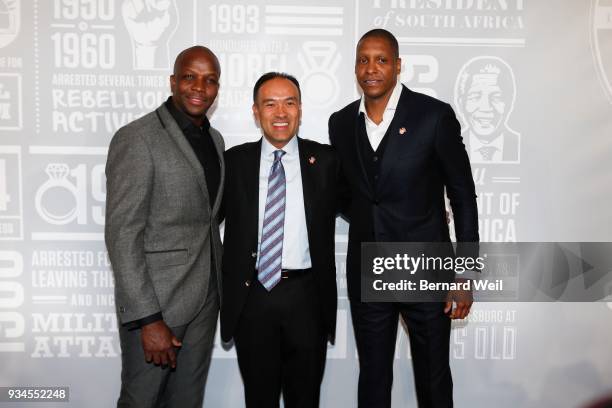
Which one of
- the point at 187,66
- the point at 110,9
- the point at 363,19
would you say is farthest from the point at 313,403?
the point at 110,9

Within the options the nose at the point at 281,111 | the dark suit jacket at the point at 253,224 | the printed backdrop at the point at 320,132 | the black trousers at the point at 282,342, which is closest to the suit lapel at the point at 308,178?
the dark suit jacket at the point at 253,224

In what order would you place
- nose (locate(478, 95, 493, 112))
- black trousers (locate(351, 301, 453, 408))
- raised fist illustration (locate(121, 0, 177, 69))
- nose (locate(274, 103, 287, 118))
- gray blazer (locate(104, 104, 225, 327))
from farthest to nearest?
nose (locate(478, 95, 493, 112)) → raised fist illustration (locate(121, 0, 177, 69)) → black trousers (locate(351, 301, 453, 408)) → nose (locate(274, 103, 287, 118)) → gray blazer (locate(104, 104, 225, 327))

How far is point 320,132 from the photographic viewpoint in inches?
120

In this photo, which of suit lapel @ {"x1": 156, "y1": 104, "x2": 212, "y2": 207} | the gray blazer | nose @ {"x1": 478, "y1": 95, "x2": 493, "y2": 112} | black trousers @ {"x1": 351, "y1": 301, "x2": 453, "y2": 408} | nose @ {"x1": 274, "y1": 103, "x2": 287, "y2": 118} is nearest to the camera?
the gray blazer

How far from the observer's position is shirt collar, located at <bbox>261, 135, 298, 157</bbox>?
Answer: 2.21 meters

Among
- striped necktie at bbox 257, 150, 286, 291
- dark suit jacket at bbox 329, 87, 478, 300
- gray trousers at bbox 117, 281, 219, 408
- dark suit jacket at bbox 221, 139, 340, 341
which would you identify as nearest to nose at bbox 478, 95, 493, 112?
dark suit jacket at bbox 329, 87, 478, 300

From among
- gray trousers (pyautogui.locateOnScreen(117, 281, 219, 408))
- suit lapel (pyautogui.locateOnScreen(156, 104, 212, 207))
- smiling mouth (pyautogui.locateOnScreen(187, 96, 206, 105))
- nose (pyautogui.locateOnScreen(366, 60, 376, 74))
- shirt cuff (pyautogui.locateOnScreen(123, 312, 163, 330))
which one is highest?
nose (pyautogui.locateOnScreen(366, 60, 376, 74))

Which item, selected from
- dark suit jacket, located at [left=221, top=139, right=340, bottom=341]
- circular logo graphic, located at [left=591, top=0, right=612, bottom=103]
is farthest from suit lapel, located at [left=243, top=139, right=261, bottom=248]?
circular logo graphic, located at [left=591, top=0, right=612, bottom=103]

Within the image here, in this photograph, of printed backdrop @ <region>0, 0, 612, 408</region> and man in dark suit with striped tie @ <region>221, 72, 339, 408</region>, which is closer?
man in dark suit with striped tie @ <region>221, 72, 339, 408</region>

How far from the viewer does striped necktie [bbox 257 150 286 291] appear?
2.13 m

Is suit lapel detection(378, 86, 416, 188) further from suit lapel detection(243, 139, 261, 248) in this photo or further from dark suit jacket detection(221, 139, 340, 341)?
suit lapel detection(243, 139, 261, 248)

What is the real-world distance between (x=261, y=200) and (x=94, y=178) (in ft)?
4.41

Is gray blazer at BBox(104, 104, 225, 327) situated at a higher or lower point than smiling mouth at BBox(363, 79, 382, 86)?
lower

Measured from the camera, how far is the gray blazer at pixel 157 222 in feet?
6.33
